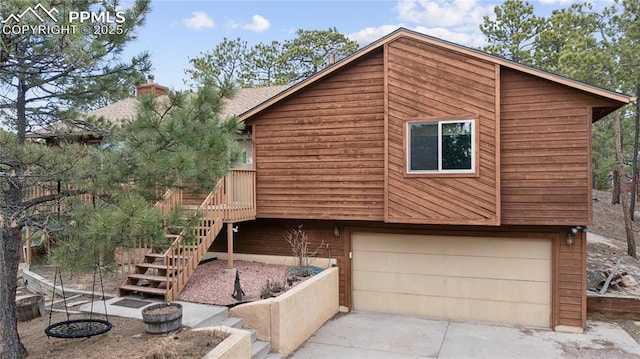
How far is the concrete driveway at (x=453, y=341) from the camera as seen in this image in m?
7.08

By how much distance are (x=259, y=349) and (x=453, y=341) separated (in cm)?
383

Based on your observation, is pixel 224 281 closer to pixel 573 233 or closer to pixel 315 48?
pixel 573 233

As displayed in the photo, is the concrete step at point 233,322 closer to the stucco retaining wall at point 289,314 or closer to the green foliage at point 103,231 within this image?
the stucco retaining wall at point 289,314

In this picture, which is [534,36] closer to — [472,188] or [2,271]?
[472,188]

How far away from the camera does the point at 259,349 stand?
631 centimetres

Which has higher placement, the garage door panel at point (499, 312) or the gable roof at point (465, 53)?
the gable roof at point (465, 53)

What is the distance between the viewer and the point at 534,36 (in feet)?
58.1

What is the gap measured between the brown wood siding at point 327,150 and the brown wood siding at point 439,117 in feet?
1.26

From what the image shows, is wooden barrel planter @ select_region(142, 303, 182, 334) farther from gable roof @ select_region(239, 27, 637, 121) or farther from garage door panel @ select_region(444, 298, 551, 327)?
garage door panel @ select_region(444, 298, 551, 327)

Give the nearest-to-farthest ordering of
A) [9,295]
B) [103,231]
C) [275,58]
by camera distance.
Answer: [103,231] < [9,295] < [275,58]

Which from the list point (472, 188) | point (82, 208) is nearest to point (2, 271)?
point (82, 208)

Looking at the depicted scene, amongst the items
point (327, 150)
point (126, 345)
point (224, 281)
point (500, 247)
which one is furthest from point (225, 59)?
point (126, 345)

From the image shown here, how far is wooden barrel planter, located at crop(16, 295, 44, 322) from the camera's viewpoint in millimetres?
6711

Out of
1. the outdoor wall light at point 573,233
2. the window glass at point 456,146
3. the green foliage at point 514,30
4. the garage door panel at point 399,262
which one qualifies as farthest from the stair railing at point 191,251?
the green foliage at point 514,30
